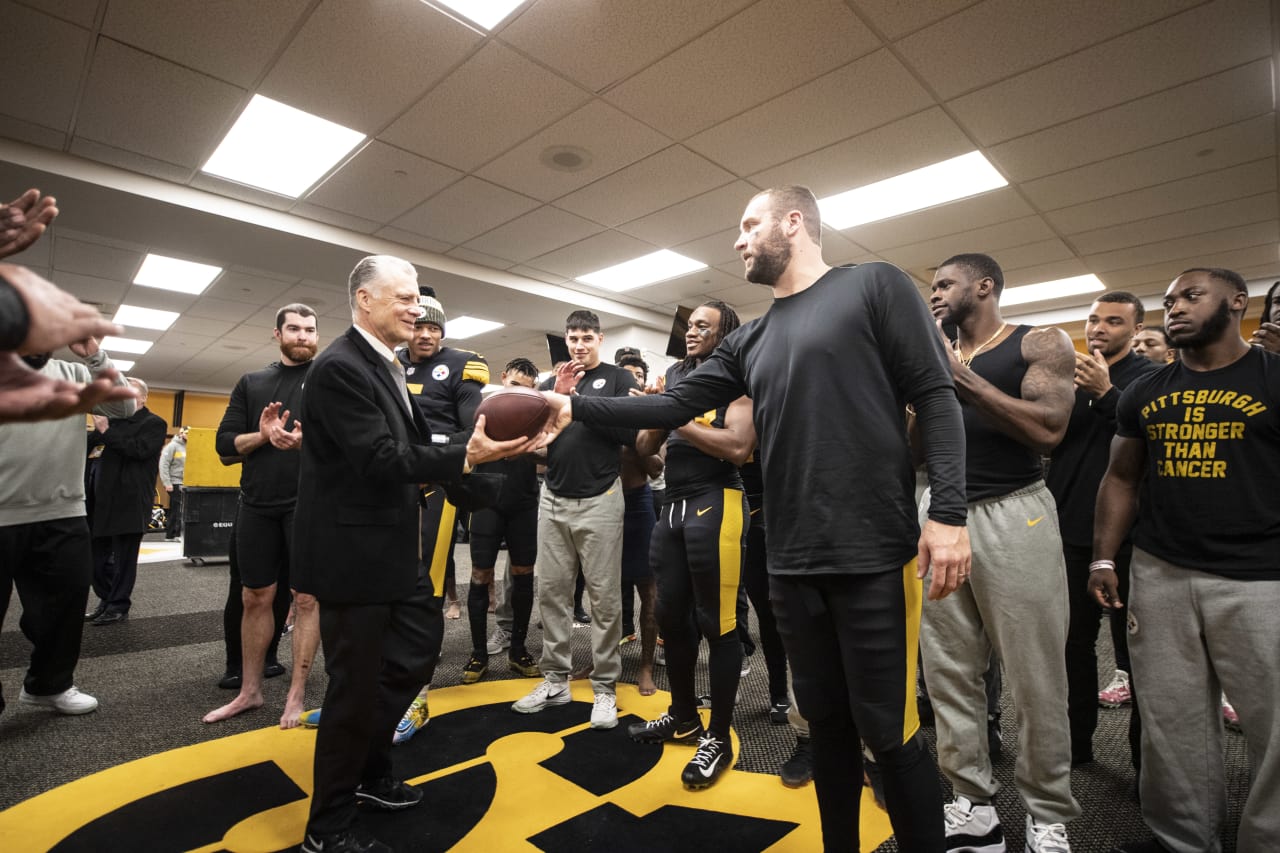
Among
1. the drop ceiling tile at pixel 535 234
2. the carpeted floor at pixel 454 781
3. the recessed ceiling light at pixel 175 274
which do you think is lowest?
the carpeted floor at pixel 454 781

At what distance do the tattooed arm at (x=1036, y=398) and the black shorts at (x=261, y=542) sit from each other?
2551 millimetres

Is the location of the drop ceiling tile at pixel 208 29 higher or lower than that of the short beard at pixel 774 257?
higher

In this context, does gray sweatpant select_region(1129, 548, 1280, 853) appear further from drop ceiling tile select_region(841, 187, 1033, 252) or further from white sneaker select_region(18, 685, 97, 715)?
drop ceiling tile select_region(841, 187, 1033, 252)

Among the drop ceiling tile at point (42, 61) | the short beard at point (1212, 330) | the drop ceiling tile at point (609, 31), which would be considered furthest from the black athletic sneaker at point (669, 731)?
the drop ceiling tile at point (42, 61)

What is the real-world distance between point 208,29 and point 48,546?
8.55 feet

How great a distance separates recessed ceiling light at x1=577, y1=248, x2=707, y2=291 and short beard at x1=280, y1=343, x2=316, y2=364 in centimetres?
410

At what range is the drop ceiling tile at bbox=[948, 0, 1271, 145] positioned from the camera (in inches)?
120

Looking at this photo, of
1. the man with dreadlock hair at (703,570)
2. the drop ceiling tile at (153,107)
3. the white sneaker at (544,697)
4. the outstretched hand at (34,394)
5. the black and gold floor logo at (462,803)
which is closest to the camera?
the outstretched hand at (34,394)

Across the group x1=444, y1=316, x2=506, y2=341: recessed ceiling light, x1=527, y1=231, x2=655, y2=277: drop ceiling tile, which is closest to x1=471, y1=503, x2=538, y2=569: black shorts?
x1=527, y1=231, x2=655, y2=277: drop ceiling tile

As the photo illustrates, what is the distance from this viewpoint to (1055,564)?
1646 mm

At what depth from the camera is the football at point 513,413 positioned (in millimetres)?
1753

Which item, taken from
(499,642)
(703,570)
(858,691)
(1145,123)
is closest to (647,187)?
(1145,123)

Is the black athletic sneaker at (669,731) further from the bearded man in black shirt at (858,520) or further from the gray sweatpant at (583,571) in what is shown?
the bearded man in black shirt at (858,520)

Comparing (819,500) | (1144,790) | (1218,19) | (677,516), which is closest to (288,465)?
(677,516)
